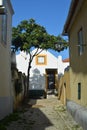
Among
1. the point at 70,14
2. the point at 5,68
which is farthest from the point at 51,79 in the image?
the point at 70,14

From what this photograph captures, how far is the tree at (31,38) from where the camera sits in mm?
34562

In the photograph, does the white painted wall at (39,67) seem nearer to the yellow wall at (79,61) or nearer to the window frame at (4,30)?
the yellow wall at (79,61)

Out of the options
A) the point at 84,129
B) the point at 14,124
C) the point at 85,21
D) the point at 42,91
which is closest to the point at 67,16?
the point at 85,21

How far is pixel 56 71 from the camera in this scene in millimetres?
42344

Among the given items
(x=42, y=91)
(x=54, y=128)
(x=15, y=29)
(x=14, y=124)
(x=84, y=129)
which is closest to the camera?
(x=84, y=129)

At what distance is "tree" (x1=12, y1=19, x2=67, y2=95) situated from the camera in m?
34.6

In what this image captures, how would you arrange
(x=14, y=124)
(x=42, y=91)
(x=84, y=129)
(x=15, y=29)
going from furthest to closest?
1. (x=42, y=91)
2. (x=15, y=29)
3. (x=14, y=124)
4. (x=84, y=129)

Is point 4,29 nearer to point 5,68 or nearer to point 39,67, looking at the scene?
point 5,68

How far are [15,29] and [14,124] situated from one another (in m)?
20.3

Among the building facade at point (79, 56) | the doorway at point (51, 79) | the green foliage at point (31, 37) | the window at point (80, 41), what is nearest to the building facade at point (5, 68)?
the building facade at point (79, 56)

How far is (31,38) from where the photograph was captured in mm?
34625

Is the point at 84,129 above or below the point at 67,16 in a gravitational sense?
below

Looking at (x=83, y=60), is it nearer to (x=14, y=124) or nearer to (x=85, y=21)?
(x=85, y=21)

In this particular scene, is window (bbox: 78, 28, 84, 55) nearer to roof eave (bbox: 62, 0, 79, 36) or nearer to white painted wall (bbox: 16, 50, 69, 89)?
roof eave (bbox: 62, 0, 79, 36)
